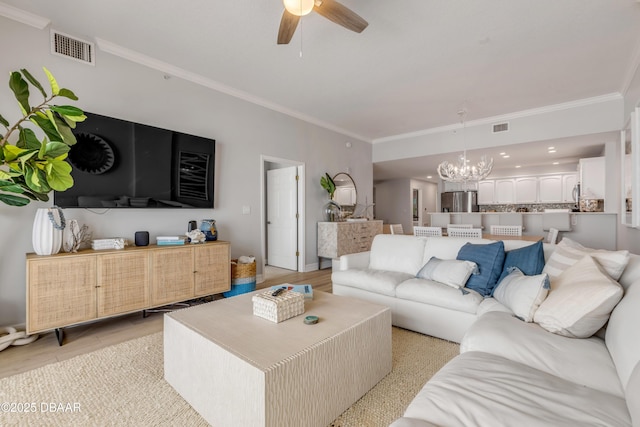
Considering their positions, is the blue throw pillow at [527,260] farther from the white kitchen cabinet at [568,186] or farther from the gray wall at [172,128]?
the white kitchen cabinet at [568,186]

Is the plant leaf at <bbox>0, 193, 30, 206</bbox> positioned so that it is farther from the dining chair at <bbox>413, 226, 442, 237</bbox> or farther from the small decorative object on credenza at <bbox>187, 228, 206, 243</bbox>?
the dining chair at <bbox>413, 226, 442, 237</bbox>

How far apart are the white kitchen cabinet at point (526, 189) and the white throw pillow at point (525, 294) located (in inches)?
286

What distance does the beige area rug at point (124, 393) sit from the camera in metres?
1.52

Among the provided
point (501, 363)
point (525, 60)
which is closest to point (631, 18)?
point (525, 60)

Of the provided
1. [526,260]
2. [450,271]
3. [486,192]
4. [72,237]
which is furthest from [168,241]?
[486,192]

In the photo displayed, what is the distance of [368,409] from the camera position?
1590 millimetres

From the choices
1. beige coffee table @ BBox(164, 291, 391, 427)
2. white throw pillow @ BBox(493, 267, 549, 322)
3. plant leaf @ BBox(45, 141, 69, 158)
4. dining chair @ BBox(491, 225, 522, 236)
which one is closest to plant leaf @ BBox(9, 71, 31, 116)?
plant leaf @ BBox(45, 141, 69, 158)

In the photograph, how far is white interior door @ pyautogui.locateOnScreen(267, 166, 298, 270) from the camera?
526 cm

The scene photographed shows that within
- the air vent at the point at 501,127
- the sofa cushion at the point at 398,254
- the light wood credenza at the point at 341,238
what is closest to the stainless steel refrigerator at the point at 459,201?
the air vent at the point at 501,127

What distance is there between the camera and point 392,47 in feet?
9.91

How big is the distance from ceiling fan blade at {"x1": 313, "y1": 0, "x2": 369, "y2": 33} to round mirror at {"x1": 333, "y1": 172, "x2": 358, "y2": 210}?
143 inches

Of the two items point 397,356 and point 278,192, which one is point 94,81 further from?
point 397,356

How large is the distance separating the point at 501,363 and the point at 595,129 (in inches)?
193

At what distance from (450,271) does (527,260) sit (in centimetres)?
58
